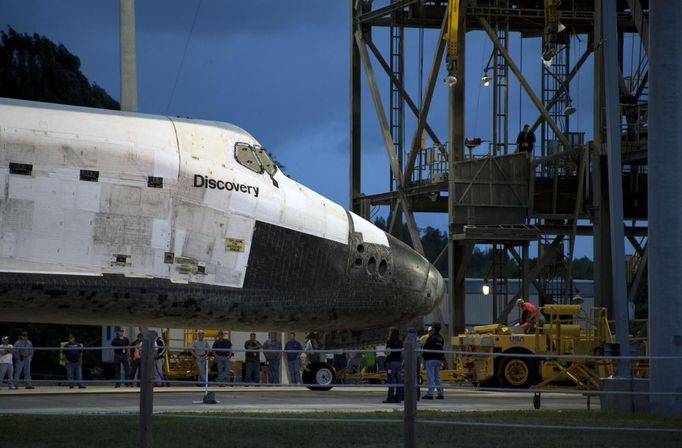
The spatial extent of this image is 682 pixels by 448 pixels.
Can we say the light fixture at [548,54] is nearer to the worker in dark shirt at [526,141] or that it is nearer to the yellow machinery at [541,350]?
the worker in dark shirt at [526,141]

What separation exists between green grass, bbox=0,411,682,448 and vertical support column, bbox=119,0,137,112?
29.6 ft

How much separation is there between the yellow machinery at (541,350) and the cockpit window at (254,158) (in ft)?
24.9

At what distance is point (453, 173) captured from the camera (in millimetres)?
30203

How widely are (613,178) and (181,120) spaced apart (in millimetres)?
6271

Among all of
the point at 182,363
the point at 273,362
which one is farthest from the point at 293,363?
the point at 182,363

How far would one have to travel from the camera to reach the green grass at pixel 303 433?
11133 millimetres

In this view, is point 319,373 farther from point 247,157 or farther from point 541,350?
point 247,157

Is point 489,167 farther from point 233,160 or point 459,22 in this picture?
point 233,160

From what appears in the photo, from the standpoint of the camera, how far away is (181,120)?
16.1 m

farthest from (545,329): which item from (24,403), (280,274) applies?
(24,403)

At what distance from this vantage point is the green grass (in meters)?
11.1

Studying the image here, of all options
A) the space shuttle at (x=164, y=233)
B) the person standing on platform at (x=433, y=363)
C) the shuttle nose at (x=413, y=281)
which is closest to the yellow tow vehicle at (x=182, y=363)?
the person standing on platform at (x=433, y=363)

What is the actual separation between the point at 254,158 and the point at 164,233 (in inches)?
80.2

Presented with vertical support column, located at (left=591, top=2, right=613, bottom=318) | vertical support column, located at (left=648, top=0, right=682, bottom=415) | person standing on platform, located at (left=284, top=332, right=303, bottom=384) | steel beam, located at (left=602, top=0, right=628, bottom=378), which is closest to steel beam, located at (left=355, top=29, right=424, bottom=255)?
vertical support column, located at (left=591, top=2, right=613, bottom=318)
